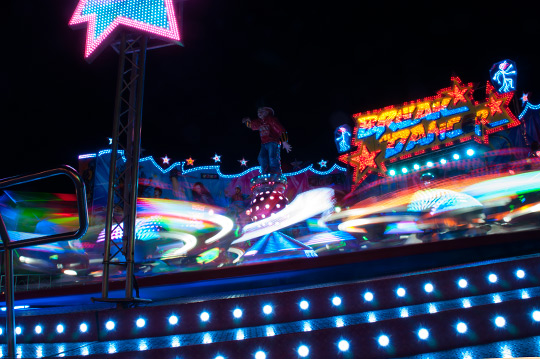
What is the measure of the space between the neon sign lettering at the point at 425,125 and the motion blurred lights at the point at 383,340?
424 inches

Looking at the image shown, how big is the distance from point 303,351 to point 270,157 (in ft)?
18.4

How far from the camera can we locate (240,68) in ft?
40.2

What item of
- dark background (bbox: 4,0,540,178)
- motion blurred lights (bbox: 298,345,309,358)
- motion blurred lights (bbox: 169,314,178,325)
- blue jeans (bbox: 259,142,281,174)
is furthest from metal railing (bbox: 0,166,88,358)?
dark background (bbox: 4,0,540,178)

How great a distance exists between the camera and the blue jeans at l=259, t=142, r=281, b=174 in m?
7.60

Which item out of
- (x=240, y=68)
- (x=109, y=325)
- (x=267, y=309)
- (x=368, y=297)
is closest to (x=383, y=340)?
(x=368, y=297)

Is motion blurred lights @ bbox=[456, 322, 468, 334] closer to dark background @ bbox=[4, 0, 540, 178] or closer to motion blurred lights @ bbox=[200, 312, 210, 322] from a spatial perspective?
motion blurred lights @ bbox=[200, 312, 210, 322]

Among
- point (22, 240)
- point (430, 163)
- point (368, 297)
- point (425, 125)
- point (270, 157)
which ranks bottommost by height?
point (368, 297)

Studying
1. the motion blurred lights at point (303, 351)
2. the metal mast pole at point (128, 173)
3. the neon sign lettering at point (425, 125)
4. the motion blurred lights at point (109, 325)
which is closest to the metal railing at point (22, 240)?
the motion blurred lights at point (109, 325)

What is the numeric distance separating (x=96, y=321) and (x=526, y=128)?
12.7m

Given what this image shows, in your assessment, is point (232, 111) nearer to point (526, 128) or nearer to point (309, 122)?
point (309, 122)

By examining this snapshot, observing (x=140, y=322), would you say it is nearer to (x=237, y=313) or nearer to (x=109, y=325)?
(x=109, y=325)

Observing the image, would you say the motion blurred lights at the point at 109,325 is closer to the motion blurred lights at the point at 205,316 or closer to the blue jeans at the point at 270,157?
the motion blurred lights at the point at 205,316

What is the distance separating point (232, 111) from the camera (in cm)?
1409

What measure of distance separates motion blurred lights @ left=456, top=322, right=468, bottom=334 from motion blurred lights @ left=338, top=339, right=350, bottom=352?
0.62m
